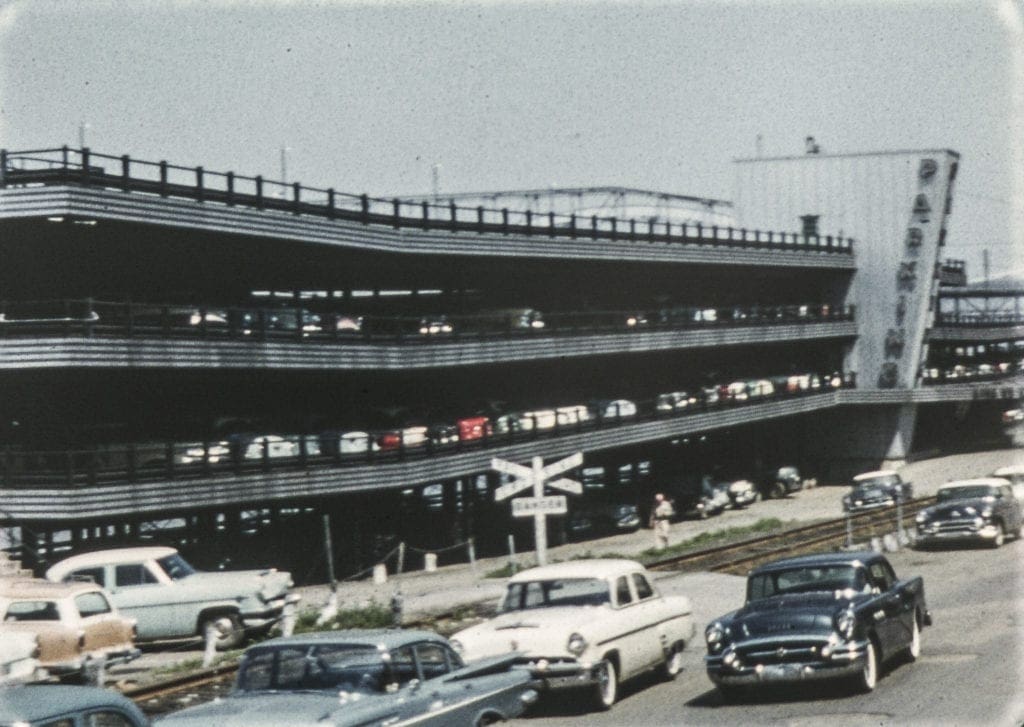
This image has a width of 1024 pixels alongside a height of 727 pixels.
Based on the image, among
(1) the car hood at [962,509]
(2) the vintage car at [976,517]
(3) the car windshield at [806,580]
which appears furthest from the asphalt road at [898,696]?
(1) the car hood at [962,509]

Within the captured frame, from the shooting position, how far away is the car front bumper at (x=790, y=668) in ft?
54.4

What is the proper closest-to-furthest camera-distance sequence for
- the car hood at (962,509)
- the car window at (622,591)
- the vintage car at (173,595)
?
the car window at (622,591) → the vintage car at (173,595) → the car hood at (962,509)

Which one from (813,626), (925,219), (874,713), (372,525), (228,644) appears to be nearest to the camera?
(874,713)

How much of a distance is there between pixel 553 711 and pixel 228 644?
8.42 meters

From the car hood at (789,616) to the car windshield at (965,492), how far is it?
19982mm

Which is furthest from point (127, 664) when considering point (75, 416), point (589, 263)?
point (589, 263)

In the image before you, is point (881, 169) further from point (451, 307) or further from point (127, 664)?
point (127, 664)

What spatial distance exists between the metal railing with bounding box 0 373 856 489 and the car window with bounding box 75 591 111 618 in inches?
388

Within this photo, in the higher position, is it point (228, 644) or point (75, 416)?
point (75, 416)

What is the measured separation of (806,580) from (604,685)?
9.26ft

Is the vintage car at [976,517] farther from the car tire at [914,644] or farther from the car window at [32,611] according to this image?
the car window at [32,611]

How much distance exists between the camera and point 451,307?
56.1m

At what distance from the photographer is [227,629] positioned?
24500 millimetres

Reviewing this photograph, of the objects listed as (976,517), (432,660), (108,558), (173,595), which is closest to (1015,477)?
(976,517)
